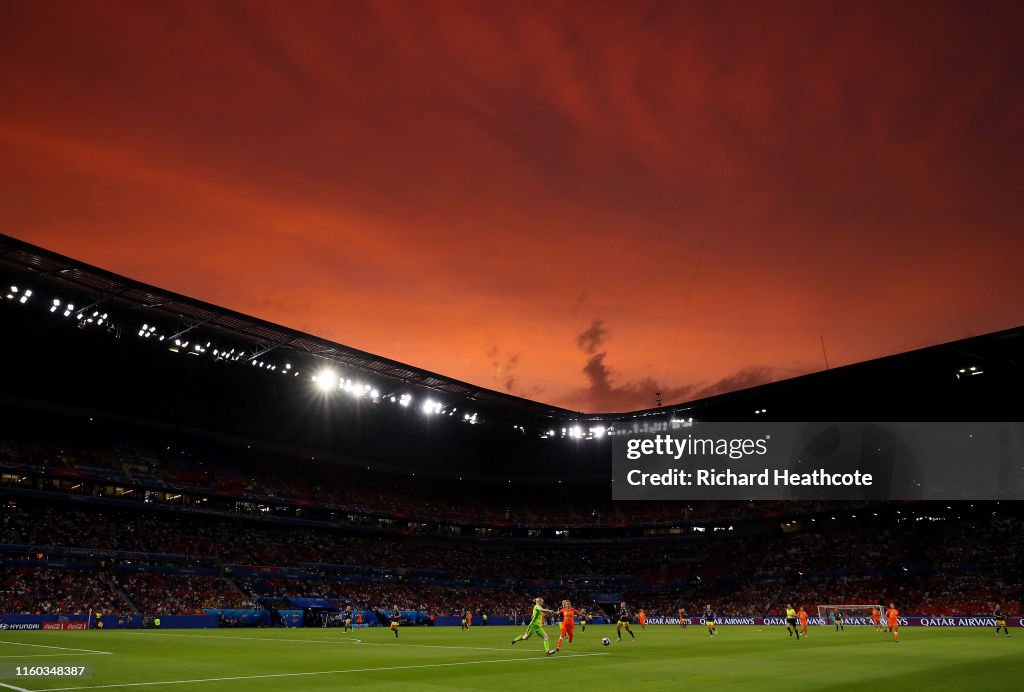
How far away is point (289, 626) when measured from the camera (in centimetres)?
6091

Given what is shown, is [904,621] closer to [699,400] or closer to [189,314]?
[699,400]

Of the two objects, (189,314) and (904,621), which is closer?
(189,314)

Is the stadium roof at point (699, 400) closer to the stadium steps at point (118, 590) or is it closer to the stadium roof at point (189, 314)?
the stadium roof at point (189, 314)

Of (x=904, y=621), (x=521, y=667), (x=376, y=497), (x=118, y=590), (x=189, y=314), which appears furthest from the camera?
(x=376, y=497)

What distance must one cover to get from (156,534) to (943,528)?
267 feet

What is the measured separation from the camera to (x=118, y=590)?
192 feet

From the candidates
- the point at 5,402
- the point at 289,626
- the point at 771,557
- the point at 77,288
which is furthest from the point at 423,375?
the point at 771,557

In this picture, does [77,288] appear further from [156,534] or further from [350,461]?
[350,461]

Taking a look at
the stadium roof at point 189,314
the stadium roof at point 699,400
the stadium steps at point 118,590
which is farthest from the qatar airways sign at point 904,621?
the stadium steps at point 118,590
